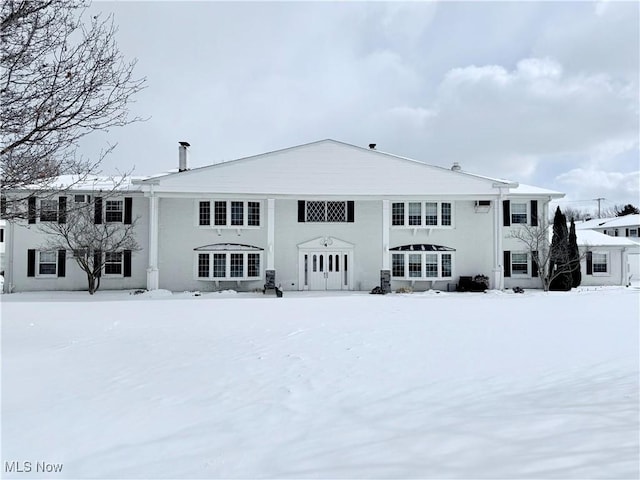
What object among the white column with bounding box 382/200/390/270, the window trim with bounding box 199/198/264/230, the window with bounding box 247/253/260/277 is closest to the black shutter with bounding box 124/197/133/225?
the window trim with bounding box 199/198/264/230

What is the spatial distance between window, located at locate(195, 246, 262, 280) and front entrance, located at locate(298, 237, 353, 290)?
230cm

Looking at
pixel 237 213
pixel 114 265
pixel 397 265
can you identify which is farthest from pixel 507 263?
pixel 114 265

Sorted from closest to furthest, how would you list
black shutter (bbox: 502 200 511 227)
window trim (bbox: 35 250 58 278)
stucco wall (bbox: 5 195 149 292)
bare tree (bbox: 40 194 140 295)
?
bare tree (bbox: 40 194 140 295) < stucco wall (bbox: 5 195 149 292) < window trim (bbox: 35 250 58 278) < black shutter (bbox: 502 200 511 227)

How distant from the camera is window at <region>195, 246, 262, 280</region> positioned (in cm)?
1872

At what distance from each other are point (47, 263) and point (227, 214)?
908 centimetres

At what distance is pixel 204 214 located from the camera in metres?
19.0

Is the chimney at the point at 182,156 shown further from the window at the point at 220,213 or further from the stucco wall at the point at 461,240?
the stucco wall at the point at 461,240

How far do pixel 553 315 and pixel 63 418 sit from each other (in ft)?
36.1

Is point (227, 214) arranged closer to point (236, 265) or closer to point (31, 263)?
point (236, 265)

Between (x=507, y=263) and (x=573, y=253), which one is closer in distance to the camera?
(x=573, y=253)

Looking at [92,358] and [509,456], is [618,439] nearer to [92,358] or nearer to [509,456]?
[509,456]

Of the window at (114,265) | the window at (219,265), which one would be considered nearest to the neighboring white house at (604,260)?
the window at (219,265)

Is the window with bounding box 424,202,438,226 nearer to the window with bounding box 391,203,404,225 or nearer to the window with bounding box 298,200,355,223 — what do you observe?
the window with bounding box 391,203,404,225

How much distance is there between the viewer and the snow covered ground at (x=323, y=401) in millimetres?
3234
